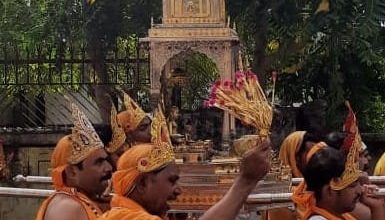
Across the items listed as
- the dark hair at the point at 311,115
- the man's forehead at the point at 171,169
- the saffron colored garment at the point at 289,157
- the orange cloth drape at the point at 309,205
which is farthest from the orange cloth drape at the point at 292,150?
the dark hair at the point at 311,115

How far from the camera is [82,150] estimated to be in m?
4.29

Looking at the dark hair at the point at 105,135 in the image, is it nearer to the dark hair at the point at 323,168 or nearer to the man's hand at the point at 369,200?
the man's hand at the point at 369,200

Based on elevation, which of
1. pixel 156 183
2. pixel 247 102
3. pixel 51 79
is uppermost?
pixel 247 102

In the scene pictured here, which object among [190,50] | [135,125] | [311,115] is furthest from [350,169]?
[311,115]

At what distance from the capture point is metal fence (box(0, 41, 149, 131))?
424 inches

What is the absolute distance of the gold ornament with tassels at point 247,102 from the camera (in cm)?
389

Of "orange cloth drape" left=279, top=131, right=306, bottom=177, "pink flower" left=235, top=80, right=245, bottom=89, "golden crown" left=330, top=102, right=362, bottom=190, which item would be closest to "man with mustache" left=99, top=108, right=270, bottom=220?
"golden crown" left=330, top=102, right=362, bottom=190

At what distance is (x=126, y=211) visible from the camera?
10.9 feet

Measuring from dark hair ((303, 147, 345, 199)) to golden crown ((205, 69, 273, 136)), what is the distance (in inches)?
10.0

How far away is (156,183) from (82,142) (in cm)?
101

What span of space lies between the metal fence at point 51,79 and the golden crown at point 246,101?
620 cm

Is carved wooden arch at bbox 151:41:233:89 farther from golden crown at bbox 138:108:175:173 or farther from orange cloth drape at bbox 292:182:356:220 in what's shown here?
golden crown at bbox 138:108:175:173

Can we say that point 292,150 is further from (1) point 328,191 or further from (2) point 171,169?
(2) point 171,169

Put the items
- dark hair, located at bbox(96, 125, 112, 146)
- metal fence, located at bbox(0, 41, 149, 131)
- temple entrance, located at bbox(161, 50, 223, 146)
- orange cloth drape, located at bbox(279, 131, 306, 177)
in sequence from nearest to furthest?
orange cloth drape, located at bbox(279, 131, 306, 177) < dark hair, located at bbox(96, 125, 112, 146) < temple entrance, located at bbox(161, 50, 223, 146) < metal fence, located at bbox(0, 41, 149, 131)
